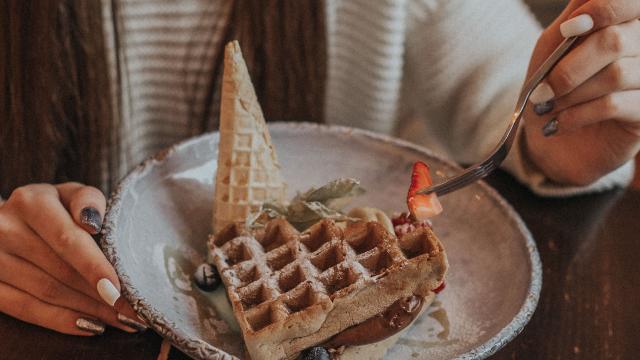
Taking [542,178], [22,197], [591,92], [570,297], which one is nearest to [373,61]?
[542,178]

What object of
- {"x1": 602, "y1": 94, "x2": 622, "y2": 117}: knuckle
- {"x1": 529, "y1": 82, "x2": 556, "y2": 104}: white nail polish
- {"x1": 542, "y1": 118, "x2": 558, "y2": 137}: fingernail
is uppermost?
{"x1": 529, "y1": 82, "x2": 556, "y2": 104}: white nail polish

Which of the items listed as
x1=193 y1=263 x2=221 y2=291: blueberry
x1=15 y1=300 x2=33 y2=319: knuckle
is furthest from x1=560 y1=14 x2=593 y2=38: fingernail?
x1=15 y1=300 x2=33 y2=319: knuckle

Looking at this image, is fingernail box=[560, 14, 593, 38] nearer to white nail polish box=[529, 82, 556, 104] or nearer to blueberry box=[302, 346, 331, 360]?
white nail polish box=[529, 82, 556, 104]

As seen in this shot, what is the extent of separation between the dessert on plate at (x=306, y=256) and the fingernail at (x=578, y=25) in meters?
0.26

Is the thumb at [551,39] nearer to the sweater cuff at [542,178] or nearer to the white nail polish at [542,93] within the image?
the white nail polish at [542,93]

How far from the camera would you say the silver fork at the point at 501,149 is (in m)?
0.84

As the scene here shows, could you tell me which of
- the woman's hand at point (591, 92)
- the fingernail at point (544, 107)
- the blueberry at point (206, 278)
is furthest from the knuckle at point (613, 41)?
the blueberry at point (206, 278)

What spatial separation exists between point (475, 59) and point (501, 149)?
0.52 m

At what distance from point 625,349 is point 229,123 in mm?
625

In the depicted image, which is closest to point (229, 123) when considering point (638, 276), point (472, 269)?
point (472, 269)

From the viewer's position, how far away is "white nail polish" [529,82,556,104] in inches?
34.0

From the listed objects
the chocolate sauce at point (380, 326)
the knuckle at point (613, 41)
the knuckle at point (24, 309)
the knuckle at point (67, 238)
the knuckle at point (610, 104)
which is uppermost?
the knuckle at point (613, 41)

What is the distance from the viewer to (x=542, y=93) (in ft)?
2.86

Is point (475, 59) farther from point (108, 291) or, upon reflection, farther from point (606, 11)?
point (108, 291)
